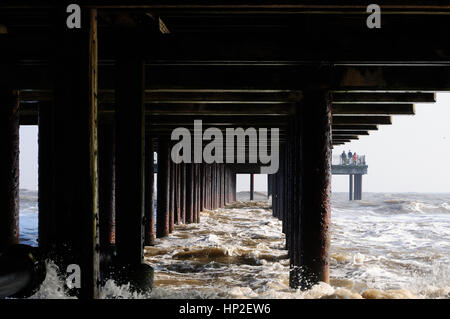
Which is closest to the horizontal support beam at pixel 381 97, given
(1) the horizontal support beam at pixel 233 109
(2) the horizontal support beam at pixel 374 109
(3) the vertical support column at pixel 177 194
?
(2) the horizontal support beam at pixel 374 109

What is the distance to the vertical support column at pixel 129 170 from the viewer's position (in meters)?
3.94

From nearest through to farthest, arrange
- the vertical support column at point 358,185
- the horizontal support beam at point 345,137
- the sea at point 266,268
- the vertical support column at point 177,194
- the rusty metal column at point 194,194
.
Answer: the sea at point 266,268
the horizontal support beam at point 345,137
the vertical support column at point 177,194
the rusty metal column at point 194,194
the vertical support column at point 358,185

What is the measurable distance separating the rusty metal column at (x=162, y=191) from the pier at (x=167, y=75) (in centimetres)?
467

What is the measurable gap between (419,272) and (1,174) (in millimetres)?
7409

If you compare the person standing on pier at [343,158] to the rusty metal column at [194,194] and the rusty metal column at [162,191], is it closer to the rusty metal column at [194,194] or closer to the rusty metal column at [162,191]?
the rusty metal column at [194,194]

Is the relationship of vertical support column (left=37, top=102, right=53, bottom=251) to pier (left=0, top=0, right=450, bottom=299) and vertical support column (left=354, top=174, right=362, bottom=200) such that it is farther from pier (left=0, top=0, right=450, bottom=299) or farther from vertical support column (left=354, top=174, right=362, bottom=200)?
vertical support column (left=354, top=174, right=362, bottom=200)

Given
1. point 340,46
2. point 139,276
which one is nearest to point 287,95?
point 340,46

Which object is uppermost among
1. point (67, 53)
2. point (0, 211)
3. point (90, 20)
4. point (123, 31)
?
point (123, 31)

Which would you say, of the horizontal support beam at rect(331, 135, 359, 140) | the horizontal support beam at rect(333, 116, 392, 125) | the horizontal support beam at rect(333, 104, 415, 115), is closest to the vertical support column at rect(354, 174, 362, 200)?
the horizontal support beam at rect(331, 135, 359, 140)

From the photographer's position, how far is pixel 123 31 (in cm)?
419

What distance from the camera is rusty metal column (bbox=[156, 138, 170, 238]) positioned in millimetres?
10637

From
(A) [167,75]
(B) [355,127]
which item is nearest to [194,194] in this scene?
(B) [355,127]
